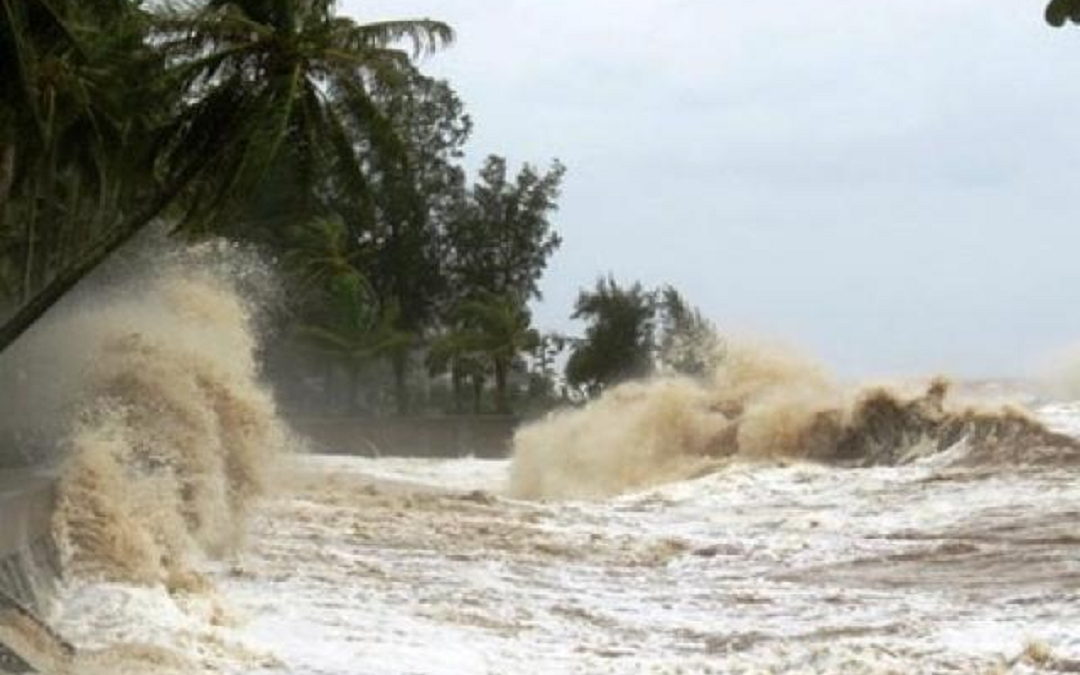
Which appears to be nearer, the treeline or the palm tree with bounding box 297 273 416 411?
the treeline

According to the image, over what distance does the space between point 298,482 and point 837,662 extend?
42.7 ft

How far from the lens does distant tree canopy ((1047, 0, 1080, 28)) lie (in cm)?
416

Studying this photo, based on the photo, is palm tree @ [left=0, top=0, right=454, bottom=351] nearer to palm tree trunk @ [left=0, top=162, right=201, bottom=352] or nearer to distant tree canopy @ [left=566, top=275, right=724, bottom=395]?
palm tree trunk @ [left=0, top=162, right=201, bottom=352]

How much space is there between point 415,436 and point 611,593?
31.7 m

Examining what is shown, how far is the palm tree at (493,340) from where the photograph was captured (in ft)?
162

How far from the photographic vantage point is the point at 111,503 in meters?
12.6

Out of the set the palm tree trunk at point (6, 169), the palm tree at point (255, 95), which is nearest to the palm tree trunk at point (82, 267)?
the palm tree at point (255, 95)

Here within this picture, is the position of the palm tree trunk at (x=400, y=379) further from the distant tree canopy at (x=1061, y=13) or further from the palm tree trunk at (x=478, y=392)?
the distant tree canopy at (x=1061, y=13)

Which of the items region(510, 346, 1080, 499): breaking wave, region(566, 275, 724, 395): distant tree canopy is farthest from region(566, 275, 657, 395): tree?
region(510, 346, 1080, 499): breaking wave

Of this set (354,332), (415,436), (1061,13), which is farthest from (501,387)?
(1061,13)

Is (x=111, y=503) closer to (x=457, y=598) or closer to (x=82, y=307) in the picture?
(x=457, y=598)

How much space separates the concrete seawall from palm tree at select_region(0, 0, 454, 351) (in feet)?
84.3

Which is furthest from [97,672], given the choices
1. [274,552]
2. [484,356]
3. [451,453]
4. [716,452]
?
[484,356]

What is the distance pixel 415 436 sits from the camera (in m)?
45.0
